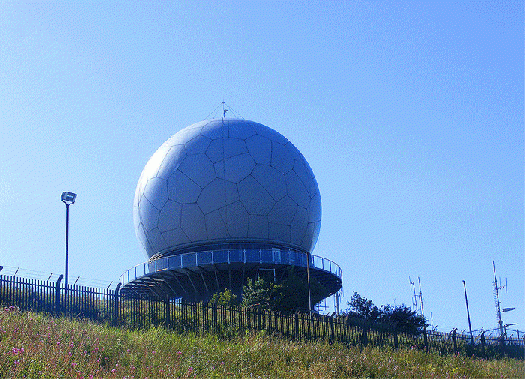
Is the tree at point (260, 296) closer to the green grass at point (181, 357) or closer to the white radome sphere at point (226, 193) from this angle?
the white radome sphere at point (226, 193)

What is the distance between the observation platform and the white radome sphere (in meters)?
1.00

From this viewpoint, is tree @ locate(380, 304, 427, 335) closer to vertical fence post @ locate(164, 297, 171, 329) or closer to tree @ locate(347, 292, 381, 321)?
tree @ locate(347, 292, 381, 321)

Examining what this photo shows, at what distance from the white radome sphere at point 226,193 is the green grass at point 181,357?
14.5m

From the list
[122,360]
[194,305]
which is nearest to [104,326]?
[194,305]

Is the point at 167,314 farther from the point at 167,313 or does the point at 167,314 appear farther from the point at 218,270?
the point at 218,270

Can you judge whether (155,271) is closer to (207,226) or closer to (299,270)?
(207,226)

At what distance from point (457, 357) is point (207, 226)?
50.6 ft

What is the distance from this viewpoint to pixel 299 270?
3225 centimetres

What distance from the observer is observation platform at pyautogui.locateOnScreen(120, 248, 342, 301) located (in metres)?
30.5

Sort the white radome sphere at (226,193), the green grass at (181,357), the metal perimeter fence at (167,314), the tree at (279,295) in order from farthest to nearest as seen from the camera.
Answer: the white radome sphere at (226,193) → the tree at (279,295) → the metal perimeter fence at (167,314) → the green grass at (181,357)

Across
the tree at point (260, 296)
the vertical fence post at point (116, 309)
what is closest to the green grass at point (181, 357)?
the vertical fence post at point (116, 309)

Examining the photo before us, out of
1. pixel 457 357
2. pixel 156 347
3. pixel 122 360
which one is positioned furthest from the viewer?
pixel 457 357

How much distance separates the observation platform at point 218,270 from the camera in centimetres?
3052

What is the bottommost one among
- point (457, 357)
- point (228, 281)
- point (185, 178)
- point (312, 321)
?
point (457, 357)
